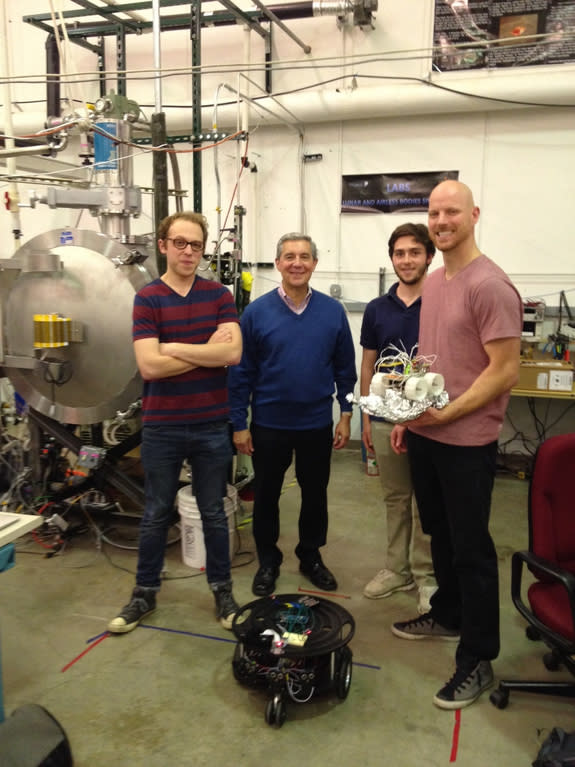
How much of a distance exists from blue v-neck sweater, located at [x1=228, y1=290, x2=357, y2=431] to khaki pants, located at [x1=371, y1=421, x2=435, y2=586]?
9.5 inches

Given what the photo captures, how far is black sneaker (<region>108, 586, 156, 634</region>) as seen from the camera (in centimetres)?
219

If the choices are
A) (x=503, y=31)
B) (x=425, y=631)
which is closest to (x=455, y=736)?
(x=425, y=631)

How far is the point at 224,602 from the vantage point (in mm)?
2260

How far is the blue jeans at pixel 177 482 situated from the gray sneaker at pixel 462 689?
86 cm

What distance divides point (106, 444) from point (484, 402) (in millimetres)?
2084

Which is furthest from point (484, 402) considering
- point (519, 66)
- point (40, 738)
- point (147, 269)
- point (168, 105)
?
point (168, 105)

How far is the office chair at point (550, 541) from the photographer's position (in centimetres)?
166

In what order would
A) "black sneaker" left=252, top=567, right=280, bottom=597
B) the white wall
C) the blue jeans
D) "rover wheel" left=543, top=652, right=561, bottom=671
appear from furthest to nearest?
the white wall
"black sneaker" left=252, top=567, right=280, bottom=597
the blue jeans
"rover wheel" left=543, top=652, right=561, bottom=671

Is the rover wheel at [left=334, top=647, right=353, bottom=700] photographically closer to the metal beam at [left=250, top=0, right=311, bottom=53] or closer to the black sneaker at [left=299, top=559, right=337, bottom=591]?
the black sneaker at [left=299, top=559, right=337, bottom=591]

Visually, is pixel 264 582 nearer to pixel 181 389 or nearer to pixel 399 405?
pixel 181 389

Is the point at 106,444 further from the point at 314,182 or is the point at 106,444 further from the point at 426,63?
the point at 426,63

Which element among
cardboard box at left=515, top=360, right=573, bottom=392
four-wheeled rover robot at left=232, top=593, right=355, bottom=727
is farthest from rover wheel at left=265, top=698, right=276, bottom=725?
cardboard box at left=515, top=360, right=573, bottom=392

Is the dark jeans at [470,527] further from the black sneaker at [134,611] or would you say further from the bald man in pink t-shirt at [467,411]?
the black sneaker at [134,611]

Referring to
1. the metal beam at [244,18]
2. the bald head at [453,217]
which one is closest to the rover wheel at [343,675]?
the bald head at [453,217]
